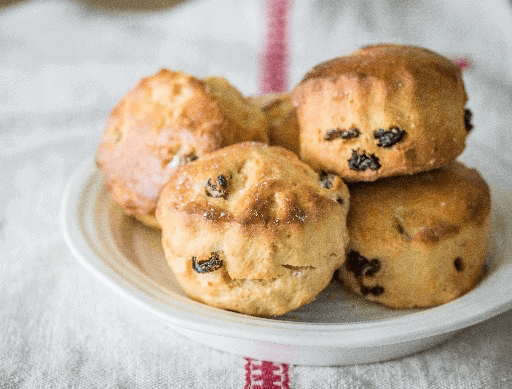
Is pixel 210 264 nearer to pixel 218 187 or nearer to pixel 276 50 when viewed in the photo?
pixel 218 187

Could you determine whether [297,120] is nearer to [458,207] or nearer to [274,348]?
[458,207]

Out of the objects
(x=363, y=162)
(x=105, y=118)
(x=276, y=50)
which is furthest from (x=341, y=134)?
(x=276, y=50)

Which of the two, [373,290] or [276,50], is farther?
[276,50]

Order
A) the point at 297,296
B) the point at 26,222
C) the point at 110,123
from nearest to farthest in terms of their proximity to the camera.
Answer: the point at 297,296, the point at 110,123, the point at 26,222

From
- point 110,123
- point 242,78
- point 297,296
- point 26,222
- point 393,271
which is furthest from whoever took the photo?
point 242,78

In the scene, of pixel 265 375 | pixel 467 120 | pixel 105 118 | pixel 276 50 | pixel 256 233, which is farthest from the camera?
pixel 276 50

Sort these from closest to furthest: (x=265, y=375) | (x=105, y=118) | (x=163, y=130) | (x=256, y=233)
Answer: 1. (x=256, y=233)
2. (x=265, y=375)
3. (x=163, y=130)
4. (x=105, y=118)

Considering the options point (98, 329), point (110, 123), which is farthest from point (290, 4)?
point (98, 329)

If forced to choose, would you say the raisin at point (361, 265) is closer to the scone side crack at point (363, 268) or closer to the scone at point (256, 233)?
the scone side crack at point (363, 268)
